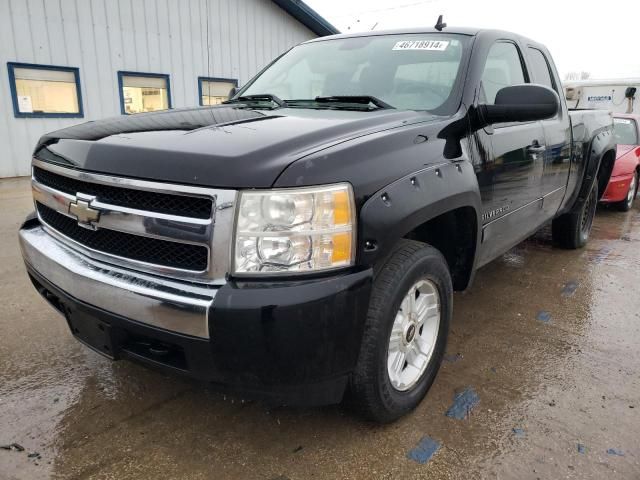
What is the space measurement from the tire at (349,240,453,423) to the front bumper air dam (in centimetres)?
10

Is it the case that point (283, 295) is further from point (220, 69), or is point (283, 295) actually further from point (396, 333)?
point (220, 69)

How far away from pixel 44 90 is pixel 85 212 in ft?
30.6

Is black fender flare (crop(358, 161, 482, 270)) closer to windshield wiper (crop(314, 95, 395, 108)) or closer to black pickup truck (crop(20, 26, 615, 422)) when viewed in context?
black pickup truck (crop(20, 26, 615, 422))

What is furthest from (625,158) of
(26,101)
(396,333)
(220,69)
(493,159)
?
(26,101)

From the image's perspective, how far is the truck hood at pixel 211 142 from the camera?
65.6 inches

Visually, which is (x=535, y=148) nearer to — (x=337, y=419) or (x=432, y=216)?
(x=432, y=216)

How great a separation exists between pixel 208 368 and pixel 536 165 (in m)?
2.58

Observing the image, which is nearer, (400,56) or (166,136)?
(166,136)

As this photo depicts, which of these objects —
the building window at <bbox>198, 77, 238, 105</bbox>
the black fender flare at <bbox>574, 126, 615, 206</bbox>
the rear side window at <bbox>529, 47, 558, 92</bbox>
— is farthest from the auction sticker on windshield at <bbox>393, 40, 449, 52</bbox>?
the building window at <bbox>198, 77, 238, 105</bbox>

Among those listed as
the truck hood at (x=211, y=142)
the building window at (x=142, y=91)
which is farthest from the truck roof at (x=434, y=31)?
the building window at (x=142, y=91)

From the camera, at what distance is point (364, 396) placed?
1938 millimetres

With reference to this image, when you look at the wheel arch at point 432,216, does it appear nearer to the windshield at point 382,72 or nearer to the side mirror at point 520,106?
the side mirror at point 520,106

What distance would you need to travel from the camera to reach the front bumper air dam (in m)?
1.61

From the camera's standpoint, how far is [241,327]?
63.1 inches
